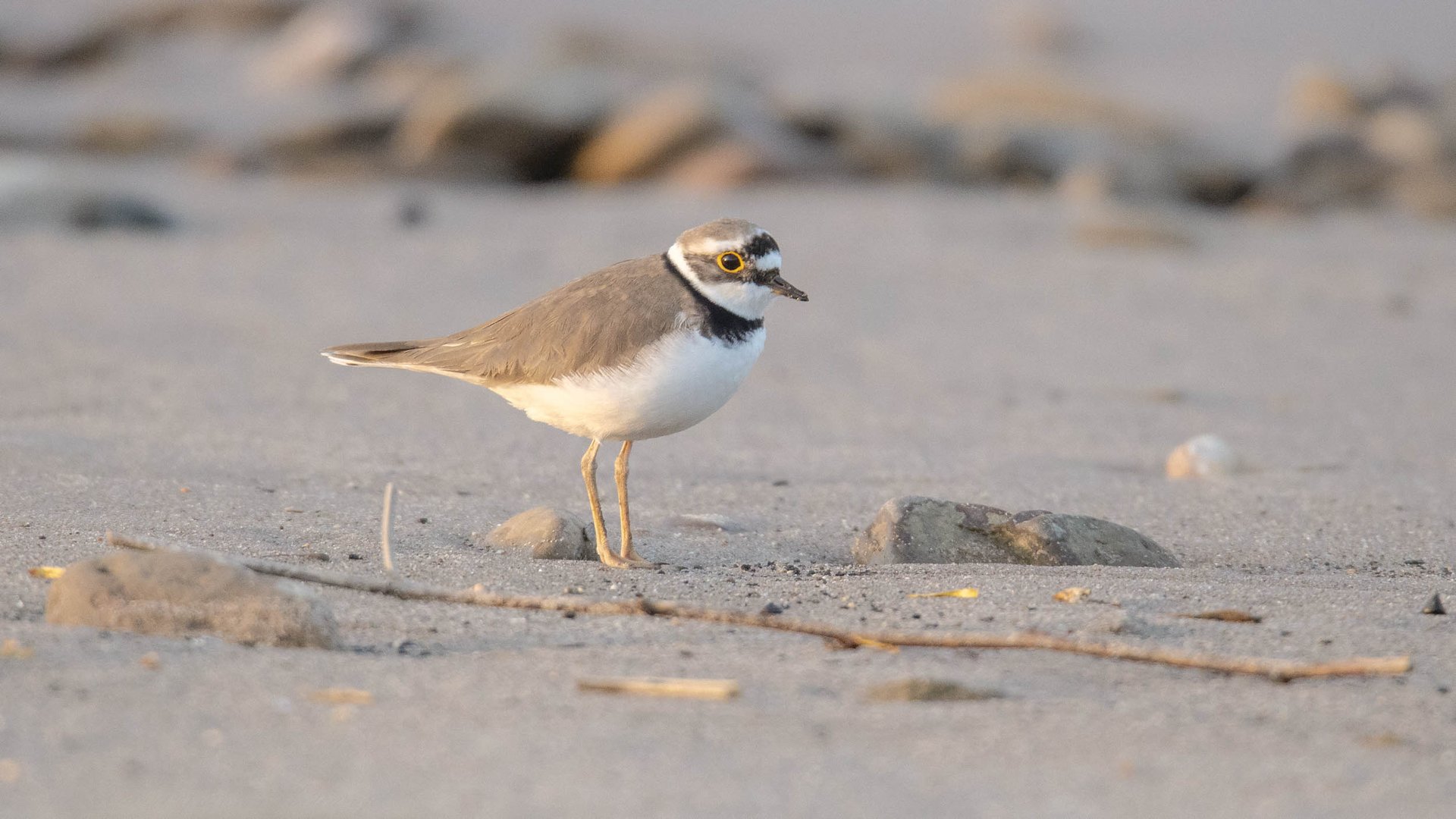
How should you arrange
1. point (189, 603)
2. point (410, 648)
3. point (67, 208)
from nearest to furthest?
point (189, 603)
point (410, 648)
point (67, 208)

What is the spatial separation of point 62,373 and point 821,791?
497 centimetres

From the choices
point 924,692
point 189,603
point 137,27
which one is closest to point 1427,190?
point 924,692

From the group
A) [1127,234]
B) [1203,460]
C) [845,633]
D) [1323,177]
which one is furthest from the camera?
[1323,177]

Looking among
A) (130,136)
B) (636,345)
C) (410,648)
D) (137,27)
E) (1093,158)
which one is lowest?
(410,648)

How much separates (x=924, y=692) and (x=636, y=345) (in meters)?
1.63

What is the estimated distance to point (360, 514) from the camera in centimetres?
465

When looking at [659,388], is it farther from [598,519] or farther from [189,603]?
[189,603]

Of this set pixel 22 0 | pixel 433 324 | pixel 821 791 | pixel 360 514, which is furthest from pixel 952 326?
pixel 22 0

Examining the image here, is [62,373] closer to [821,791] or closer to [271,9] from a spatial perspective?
[821,791]

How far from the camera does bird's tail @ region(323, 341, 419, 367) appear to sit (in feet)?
15.9

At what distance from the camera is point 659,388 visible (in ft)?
13.9

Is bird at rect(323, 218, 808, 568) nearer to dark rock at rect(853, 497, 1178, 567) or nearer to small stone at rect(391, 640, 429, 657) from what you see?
dark rock at rect(853, 497, 1178, 567)

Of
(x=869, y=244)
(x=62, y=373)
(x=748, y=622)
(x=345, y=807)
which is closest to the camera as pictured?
(x=345, y=807)

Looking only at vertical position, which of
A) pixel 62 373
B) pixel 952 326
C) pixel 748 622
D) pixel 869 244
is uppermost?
pixel 869 244
